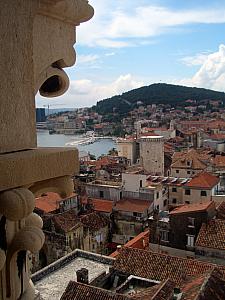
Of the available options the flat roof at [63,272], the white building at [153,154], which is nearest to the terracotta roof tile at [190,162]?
the white building at [153,154]

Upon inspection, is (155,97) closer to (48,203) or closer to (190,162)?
(190,162)

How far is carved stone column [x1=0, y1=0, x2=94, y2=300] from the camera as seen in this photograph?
200 cm

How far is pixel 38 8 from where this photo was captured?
7.22 ft

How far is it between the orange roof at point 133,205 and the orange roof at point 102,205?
60 cm

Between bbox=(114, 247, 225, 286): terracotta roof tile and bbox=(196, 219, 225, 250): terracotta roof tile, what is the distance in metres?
2.64

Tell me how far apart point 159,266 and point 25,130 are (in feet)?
40.8

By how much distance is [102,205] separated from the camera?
28734 mm

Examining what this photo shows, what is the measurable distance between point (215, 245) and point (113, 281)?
4780 mm

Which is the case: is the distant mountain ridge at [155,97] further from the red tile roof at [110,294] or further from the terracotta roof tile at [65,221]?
the red tile roof at [110,294]

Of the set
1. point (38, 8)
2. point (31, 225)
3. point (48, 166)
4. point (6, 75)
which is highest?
point (38, 8)

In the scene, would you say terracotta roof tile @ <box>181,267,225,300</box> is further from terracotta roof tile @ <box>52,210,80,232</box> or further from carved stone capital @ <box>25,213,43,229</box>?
terracotta roof tile @ <box>52,210,80,232</box>

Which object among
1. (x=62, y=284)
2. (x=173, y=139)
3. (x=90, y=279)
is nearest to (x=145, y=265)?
(x=90, y=279)

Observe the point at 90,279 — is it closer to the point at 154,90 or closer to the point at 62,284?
the point at 62,284

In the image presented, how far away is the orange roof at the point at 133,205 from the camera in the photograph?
27141mm
